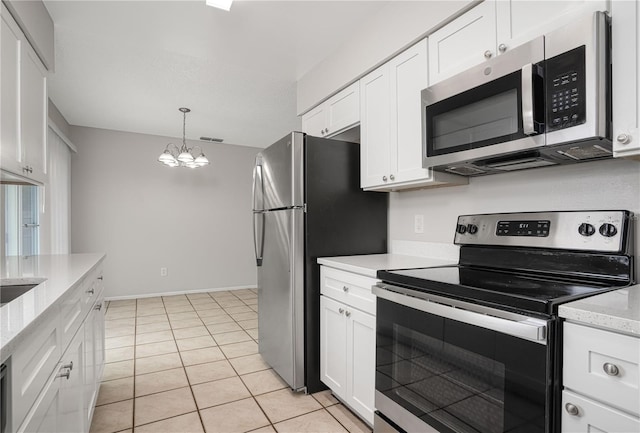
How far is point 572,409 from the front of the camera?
921mm

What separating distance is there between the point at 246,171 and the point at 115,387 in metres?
4.14

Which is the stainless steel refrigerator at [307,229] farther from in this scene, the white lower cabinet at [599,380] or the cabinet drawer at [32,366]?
the white lower cabinet at [599,380]

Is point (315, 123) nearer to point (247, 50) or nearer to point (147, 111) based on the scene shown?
point (247, 50)

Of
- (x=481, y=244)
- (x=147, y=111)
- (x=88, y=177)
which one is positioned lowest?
(x=481, y=244)

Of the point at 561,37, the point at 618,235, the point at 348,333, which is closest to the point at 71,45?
the point at 348,333

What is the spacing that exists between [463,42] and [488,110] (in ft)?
1.35

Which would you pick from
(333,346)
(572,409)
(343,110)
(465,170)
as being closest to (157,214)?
(343,110)

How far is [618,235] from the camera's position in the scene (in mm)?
1247

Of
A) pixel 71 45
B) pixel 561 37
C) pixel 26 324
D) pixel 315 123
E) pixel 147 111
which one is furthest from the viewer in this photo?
pixel 147 111

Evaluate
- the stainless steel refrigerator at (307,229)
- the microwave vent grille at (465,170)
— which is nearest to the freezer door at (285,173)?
the stainless steel refrigerator at (307,229)

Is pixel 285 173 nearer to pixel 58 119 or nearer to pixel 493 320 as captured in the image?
pixel 493 320

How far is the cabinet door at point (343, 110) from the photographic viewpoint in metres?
2.46

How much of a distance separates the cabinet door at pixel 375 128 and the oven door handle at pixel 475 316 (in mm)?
843

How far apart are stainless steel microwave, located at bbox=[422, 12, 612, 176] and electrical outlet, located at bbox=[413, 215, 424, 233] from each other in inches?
20.4
